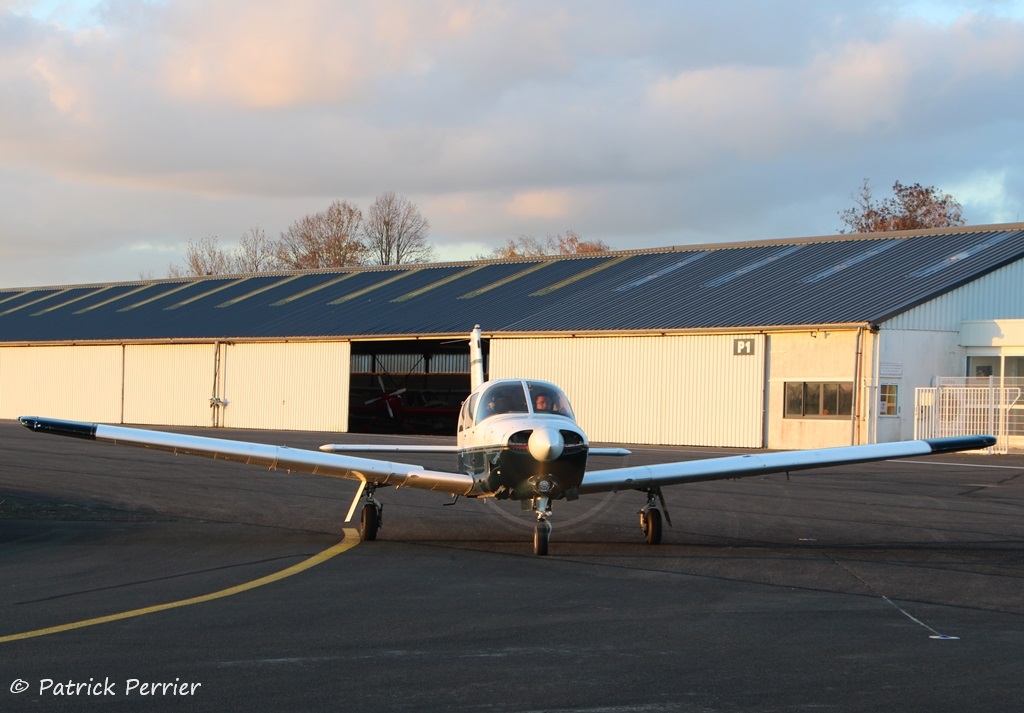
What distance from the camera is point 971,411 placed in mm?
32438

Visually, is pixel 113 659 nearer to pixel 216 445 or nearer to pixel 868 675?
pixel 868 675

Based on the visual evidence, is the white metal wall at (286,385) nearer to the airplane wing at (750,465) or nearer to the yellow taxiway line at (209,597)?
the yellow taxiway line at (209,597)

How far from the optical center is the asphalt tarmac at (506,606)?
7008mm

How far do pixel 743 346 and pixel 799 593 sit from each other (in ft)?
85.0

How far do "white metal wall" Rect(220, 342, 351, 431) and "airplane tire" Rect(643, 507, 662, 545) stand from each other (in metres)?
32.3

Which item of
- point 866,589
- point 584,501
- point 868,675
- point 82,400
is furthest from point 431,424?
point 868,675

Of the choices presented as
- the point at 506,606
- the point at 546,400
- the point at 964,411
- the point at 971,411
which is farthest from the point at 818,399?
the point at 506,606

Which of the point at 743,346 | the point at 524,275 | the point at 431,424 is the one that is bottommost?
the point at 431,424

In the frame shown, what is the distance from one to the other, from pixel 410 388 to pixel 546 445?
4245cm

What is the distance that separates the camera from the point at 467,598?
10422 mm

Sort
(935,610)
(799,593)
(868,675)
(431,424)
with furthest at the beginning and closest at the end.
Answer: (431,424) < (799,593) < (935,610) < (868,675)

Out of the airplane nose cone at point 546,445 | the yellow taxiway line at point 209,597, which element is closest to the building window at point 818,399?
the yellow taxiway line at point 209,597

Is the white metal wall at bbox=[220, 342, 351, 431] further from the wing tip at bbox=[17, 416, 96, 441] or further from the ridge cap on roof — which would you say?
the wing tip at bbox=[17, 416, 96, 441]

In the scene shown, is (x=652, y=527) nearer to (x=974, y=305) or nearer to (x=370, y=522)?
(x=370, y=522)
